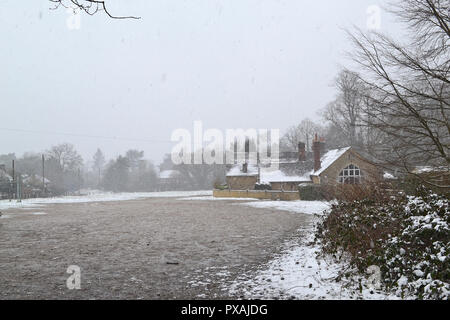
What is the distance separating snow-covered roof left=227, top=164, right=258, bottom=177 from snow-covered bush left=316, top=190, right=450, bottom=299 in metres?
40.5

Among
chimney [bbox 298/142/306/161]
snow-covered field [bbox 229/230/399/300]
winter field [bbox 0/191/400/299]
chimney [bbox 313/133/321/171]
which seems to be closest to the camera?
snow-covered field [bbox 229/230/399/300]

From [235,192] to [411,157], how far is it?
3858 centimetres

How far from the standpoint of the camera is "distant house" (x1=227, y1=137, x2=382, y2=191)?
37750 millimetres

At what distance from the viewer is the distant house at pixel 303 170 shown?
124 ft

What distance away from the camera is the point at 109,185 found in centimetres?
9225

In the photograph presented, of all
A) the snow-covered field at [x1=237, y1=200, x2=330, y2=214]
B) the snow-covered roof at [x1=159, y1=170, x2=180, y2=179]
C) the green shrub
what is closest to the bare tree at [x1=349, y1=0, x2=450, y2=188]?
the snow-covered field at [x1=237, y1=200, x2=330, y2=214]

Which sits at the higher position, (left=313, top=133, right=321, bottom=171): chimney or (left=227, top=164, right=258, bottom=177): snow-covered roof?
(left=313, top=133, right=321, bottom=171): chimney

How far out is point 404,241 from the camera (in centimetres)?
623

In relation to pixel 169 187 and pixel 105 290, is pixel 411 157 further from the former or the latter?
pixel 169 187

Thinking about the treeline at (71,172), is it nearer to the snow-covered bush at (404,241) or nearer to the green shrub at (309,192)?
the green shrub at (309,192)

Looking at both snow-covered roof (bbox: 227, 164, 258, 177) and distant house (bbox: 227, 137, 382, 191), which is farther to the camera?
snow-covered roof (bbox: 227, 164, 258, 177)

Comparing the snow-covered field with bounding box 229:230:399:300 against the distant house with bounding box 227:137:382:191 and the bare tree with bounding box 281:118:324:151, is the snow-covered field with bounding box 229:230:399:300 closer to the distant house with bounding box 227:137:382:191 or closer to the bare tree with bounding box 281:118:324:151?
the distant house with bounding box 227:137:382:191
